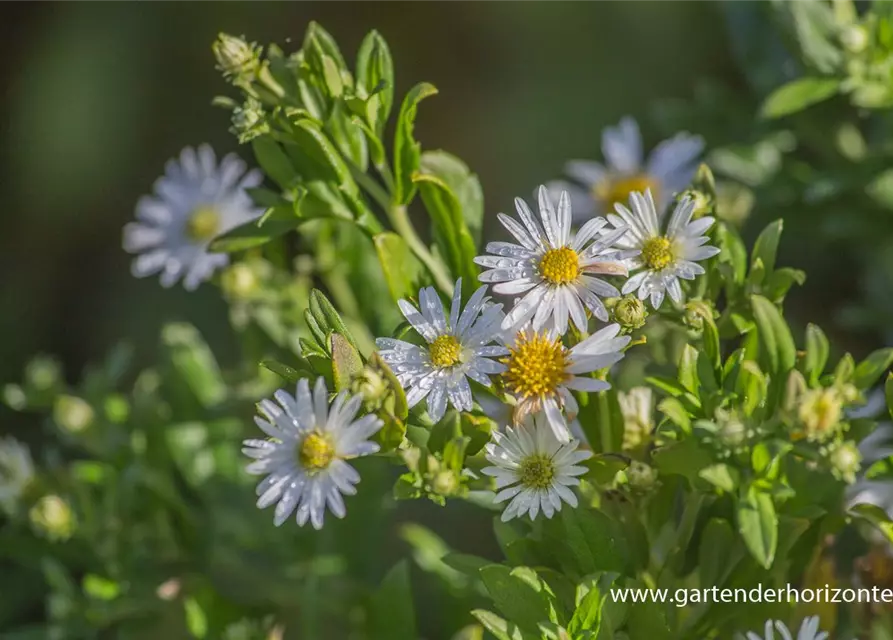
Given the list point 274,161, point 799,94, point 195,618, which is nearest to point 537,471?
point 274,161

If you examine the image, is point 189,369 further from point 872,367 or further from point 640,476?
point 872,367

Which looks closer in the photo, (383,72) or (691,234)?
(691,234)

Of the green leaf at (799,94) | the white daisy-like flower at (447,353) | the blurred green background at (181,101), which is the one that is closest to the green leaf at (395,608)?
the white daisy-like flower at (447,353)

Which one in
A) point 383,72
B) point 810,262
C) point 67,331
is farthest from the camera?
point 67,331

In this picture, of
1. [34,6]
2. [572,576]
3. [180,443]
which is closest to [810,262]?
[572,576]

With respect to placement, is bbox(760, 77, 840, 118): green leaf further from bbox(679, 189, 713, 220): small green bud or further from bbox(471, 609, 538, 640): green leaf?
bbox(471, 609, 538, 640): green leaf

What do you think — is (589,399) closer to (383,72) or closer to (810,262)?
(383,72)
